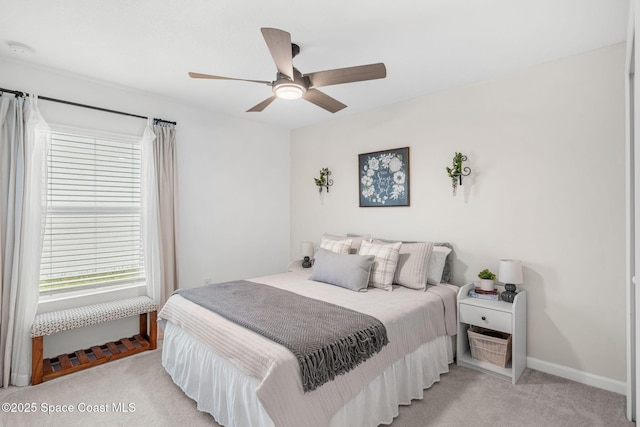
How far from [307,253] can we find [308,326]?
7.60 ft

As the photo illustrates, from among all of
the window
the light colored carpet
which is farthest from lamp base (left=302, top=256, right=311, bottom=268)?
the light colored carpet

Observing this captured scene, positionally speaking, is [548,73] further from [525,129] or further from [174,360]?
[174,360]

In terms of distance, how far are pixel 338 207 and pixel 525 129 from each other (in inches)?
89.3

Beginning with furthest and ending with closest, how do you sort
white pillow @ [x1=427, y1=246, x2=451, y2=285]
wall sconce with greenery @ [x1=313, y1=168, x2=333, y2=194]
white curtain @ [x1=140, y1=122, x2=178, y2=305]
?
1. wall sconce with greenery @ [x1=313, y1=168, x2=333, y2=194]
2. white curtain @ [x1=140, y1=122, x2=178, y2=305]
3. white pillow @ [x1=427, y1=246, x2=451, y2=285]

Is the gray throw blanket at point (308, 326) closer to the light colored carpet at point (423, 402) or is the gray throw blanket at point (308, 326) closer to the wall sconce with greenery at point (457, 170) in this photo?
the light colored carpet at point (423, 402)

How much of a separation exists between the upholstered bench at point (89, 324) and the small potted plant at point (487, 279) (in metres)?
3.14

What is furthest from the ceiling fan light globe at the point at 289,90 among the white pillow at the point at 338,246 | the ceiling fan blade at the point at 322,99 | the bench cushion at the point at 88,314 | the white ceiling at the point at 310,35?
the bench cushion at the point at 88,314

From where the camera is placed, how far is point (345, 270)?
118 inches

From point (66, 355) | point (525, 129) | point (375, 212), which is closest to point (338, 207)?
point (375, 212)

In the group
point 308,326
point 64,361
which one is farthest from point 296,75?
point 64,361

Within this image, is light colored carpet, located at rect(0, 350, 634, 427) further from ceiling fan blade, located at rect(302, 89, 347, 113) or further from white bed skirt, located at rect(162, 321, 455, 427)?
ceiling fan blade, located at rect(302, 89, 347, 113)

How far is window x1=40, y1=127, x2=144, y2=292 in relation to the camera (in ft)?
9.59

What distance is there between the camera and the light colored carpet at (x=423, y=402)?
83.8 inches

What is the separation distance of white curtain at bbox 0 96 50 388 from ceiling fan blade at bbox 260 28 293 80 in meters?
2.26
